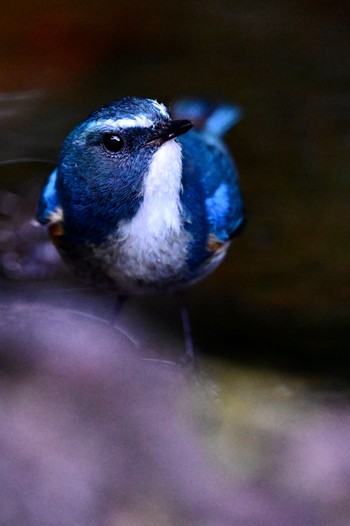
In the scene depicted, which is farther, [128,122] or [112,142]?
[112,142]

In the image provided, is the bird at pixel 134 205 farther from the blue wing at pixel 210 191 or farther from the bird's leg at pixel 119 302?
the bird's leg at pixel 119 302

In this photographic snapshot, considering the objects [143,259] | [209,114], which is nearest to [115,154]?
[143,259]

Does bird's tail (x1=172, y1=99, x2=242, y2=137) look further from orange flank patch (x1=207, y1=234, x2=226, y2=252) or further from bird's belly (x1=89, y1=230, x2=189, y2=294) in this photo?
bird's belly (x1=89, y1=230, x2=189, y2=294)

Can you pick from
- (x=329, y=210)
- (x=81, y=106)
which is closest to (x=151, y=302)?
(x=329, y=210)

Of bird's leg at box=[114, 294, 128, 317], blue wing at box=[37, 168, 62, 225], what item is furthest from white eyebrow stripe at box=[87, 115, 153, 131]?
bird's leg at box=[114, 294, 128, 317]

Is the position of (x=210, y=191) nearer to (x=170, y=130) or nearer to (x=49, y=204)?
(x=49, y=204)

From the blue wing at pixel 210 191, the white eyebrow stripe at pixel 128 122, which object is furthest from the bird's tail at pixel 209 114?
the white eyebrow stripe at pixel 128 122

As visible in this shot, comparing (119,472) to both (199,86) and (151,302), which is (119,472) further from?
(199,86)
